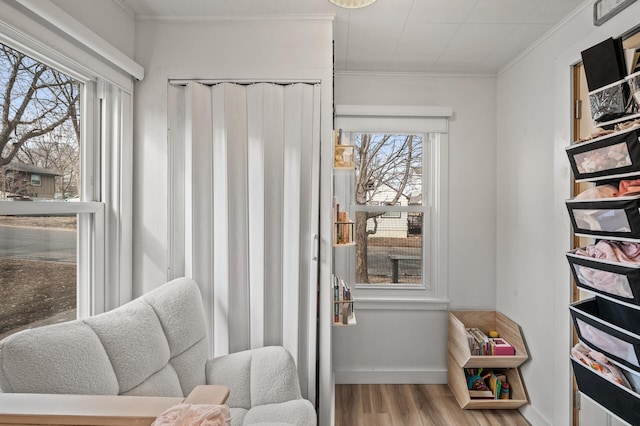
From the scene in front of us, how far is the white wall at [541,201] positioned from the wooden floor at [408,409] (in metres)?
0.30

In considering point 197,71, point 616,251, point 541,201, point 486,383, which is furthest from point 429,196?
point 197,71

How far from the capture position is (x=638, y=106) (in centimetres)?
134

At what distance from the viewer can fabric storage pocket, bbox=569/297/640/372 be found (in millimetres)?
1349

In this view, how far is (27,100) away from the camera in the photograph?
4.68 ft

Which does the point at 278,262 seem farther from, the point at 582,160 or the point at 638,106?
the point at 638,106

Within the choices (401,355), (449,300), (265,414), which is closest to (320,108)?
(265,414)

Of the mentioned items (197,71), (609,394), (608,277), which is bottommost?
(609,394)

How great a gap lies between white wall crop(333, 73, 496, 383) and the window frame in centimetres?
7

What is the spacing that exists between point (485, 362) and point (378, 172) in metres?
1.61

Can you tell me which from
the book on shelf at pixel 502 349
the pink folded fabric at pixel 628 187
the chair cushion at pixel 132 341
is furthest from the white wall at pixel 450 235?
the chair cushion at pixel 132 341

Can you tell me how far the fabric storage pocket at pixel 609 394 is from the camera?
1.36 meters

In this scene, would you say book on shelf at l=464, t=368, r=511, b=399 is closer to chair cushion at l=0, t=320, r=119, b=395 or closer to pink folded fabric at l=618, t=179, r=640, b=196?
pink folded fabric at l=618, t=179, r=640, b=196

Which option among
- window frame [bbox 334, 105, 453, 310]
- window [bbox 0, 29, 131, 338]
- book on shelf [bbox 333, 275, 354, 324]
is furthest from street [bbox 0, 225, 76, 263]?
window frame [bbox 334, 105, 453, 310]

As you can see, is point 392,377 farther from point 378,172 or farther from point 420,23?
point 420,23
